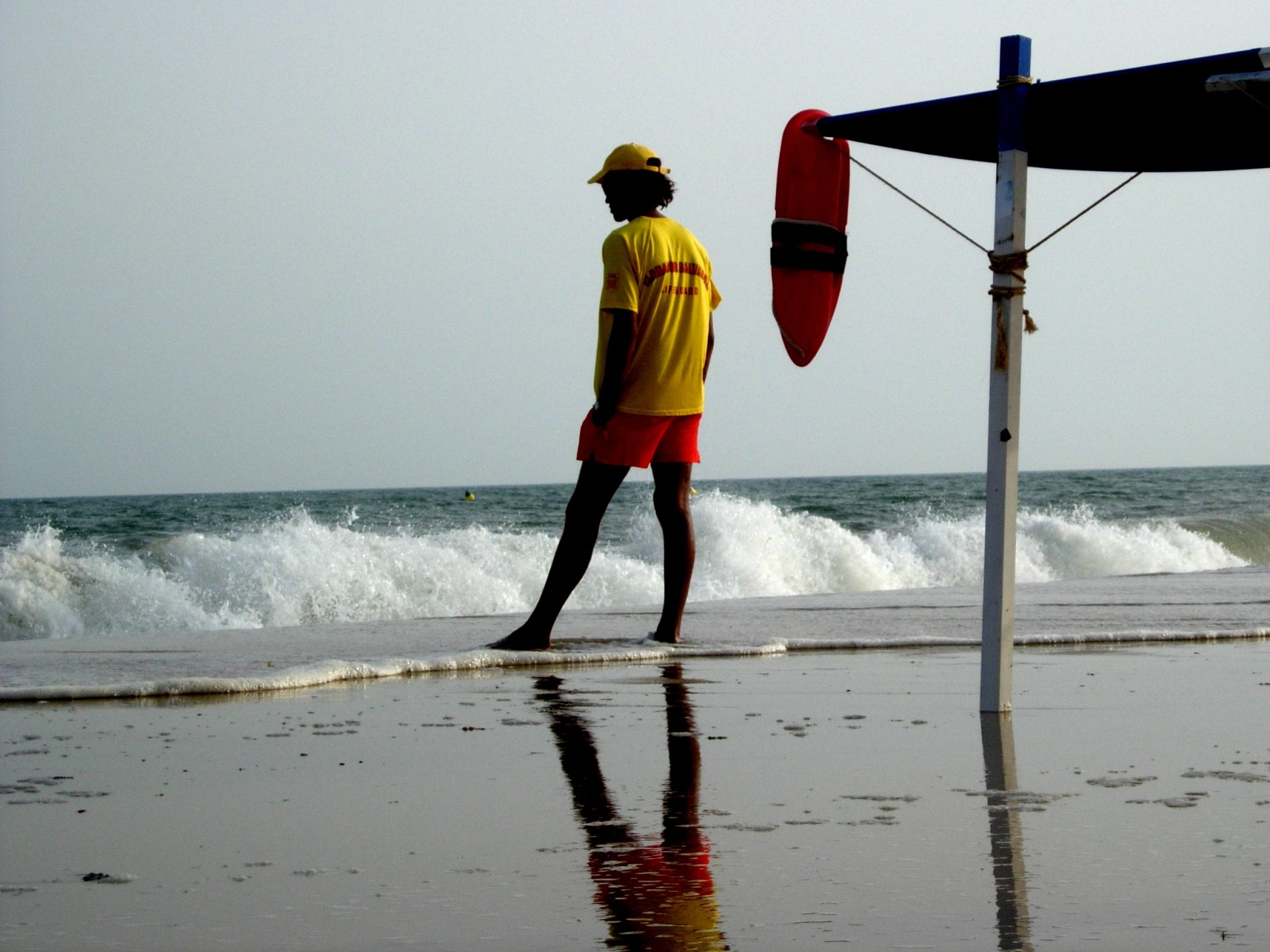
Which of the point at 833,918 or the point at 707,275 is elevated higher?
the point at 707,275

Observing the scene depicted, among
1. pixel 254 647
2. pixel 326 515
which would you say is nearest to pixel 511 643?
pixel 254 647

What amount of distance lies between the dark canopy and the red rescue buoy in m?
0.09

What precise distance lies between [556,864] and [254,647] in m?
3.53

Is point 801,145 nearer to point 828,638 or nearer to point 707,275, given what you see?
point 707,275

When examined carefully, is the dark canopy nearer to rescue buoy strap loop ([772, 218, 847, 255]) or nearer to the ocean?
rescue buoy strap loop ([772, 218, 847, 255])

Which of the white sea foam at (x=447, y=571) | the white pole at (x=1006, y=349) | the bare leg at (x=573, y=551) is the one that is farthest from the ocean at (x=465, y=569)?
the white pole at (x=1006, y=349)

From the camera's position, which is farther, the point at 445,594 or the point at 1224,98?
the point at 445,594

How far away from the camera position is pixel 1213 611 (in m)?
6.88

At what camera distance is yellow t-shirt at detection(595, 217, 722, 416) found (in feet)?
17.8

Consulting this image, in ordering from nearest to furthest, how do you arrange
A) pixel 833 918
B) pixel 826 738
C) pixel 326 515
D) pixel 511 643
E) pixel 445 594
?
pixel 833 918, pixel 826 738, pixel 511 643, pixel 445 594, pixel 326 515

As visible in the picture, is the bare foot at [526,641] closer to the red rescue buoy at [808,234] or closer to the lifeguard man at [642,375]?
the lifeguard man at [642,375]

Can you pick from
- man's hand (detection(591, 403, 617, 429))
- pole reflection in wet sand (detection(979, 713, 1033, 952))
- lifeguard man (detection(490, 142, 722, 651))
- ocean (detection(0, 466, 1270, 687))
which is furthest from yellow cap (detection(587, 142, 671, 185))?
pole reflection in wet sand (detection(979, 713, 1033, 952))

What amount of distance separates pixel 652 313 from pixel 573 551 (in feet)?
2.86

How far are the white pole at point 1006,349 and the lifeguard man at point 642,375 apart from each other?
5.63ft
